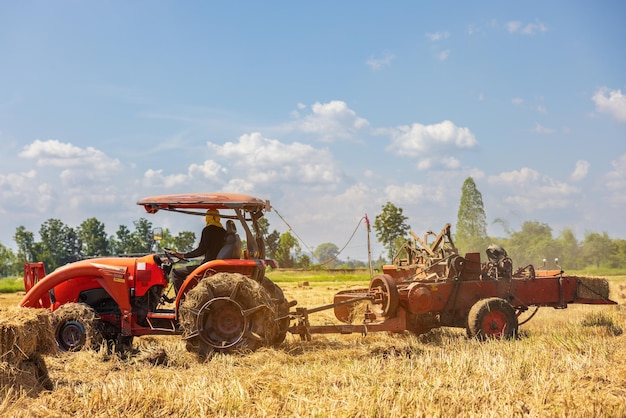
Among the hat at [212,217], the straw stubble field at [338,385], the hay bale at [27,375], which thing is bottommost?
the straw stubble field at [338,385]

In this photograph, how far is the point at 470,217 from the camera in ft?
189

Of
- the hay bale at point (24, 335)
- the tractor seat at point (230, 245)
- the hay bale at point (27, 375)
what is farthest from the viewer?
the tractor seat at point (230, 245)

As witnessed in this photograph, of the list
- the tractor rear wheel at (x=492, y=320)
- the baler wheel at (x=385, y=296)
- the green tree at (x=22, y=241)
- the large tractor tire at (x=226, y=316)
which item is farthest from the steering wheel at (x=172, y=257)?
the green tree at (x=22, y=241)

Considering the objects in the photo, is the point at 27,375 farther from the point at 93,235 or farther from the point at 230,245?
the point at 93,235

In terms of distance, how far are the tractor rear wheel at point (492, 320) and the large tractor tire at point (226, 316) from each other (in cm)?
331

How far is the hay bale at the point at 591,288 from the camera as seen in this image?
37.1ft

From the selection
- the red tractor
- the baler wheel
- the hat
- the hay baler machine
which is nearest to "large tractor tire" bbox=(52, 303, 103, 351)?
the red tractor

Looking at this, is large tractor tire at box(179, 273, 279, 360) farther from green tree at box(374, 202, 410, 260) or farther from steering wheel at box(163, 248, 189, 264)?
green tree at box(374, 202, 410, 260)

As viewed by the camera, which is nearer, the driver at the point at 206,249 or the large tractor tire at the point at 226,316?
the large tractor tire at the point at 226,316

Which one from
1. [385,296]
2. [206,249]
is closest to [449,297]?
[385,296]

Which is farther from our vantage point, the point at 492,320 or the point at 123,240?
the point at 123,240

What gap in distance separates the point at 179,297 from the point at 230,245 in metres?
1.02

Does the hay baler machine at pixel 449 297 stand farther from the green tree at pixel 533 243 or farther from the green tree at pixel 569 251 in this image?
the green tree at pixel 569 251

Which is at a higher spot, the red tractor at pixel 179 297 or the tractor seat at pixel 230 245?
the tractor seat at pixel 230 245
